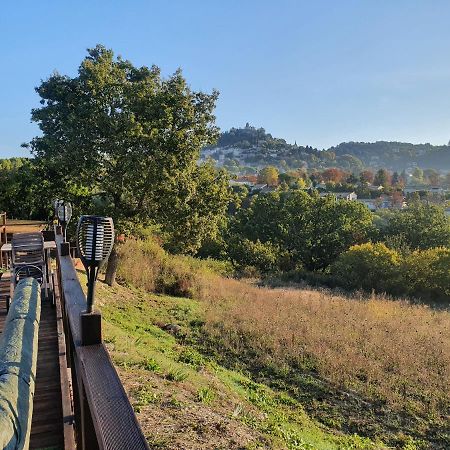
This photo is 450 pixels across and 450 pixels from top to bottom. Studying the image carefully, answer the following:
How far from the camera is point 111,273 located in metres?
12.0

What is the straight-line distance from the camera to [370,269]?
19.2 meters

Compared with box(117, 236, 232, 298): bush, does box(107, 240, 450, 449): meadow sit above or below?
below

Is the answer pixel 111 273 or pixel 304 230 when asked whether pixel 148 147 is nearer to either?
pixel 111 273

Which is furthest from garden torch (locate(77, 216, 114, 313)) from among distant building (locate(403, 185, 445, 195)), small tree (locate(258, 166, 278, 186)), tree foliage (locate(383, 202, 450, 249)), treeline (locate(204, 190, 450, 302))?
small tree (locate(258, 166, 278, 186))

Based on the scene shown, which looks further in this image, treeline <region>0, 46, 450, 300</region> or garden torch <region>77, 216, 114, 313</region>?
treeline <region>0, 46, 450, 300</region>

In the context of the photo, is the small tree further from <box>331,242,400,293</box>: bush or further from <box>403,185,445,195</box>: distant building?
<box>331,242,400,293</box>: bush

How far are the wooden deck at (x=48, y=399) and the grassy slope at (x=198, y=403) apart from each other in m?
1.08

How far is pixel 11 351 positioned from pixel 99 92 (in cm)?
1014

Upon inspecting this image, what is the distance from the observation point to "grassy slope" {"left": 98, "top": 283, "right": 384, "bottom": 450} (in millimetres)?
4281

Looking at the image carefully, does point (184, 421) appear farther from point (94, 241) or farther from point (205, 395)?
point (94, 241)

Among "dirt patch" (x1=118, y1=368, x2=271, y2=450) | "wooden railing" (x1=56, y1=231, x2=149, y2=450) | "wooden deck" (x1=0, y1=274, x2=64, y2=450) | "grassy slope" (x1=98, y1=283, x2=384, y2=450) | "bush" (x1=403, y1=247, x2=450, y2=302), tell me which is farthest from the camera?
"bush" (x1=403, y1=247, x2=450, y2=302)

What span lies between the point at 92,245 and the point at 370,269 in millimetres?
19217

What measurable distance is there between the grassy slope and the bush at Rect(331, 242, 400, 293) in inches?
491

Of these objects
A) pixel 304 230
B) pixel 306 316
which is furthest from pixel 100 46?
pixel 304 230
